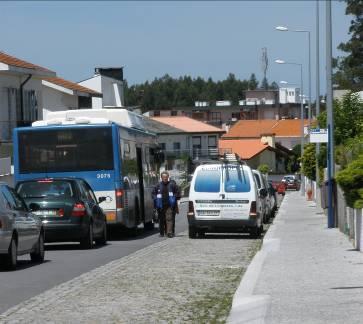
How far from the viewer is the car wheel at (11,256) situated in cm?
1811

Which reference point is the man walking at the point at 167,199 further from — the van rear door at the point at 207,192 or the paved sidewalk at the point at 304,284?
the paved sidewalk at the point at 304,284

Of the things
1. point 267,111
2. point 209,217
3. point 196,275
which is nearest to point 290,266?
point 196,275

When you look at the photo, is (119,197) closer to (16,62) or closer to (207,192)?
(207,192)

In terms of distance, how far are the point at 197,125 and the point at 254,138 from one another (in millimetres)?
15240

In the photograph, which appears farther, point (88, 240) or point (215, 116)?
point (215, 116)

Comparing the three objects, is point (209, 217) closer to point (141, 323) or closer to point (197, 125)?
point (141, 323)

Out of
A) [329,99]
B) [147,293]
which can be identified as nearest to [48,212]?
[329,99]

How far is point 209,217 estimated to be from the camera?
27.6 meters

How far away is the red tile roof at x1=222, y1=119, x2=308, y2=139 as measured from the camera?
144 meters

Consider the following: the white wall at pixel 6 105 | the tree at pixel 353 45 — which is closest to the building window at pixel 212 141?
the tree at pixel 353 45

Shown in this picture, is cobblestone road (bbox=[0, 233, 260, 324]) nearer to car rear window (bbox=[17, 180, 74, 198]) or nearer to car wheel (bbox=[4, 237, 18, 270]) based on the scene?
car wheel (bbox=[4, 237, 18, 270])

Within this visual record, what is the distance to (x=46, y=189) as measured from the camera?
2409 cm

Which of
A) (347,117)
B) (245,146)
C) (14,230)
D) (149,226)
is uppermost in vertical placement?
(347,117)

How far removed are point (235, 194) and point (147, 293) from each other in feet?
44.4
